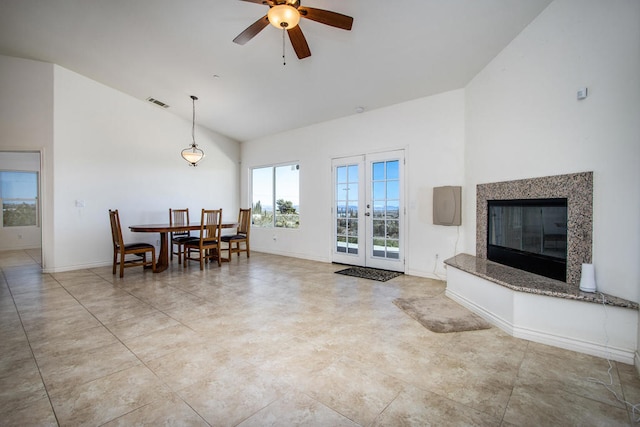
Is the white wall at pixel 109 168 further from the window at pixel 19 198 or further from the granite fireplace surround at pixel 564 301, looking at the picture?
the granite fireplace surround at pixel 564 301

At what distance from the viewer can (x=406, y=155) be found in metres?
4.57

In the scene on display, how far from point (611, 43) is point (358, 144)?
338cm

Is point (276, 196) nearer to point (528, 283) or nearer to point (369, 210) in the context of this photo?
point (369, 210)

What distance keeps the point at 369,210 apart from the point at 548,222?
2667mm

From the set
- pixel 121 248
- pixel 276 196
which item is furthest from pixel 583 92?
pixel 121 248

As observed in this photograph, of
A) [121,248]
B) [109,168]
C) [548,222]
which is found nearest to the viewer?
[548,222]

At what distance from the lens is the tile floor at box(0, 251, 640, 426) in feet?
4.91

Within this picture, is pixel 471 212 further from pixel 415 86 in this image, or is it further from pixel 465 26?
pixel 465 26

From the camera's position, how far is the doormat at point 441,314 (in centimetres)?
257

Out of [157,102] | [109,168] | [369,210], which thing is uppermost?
[157,102]

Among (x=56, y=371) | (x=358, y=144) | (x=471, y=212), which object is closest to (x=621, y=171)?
(x=471, y=212)

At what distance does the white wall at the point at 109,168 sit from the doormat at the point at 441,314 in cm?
522

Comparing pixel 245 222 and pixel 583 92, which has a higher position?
pixel 583 92

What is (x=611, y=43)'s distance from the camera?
2.12 metres
